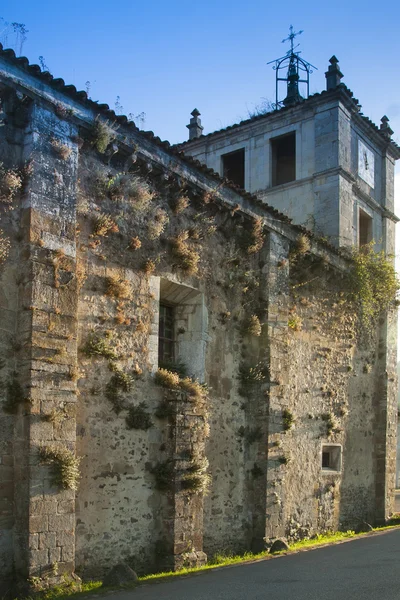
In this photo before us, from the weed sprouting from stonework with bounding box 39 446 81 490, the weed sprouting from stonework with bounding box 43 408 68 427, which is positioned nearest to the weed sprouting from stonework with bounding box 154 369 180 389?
the weed sprouting from stonework with bounding box 43 408 68 427

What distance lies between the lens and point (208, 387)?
14570mm

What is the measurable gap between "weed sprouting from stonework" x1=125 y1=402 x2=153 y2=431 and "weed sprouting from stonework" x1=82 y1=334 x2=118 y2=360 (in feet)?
3.35

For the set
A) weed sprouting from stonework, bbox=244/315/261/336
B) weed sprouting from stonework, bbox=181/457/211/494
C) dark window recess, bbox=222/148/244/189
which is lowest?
A: weed sprouting from stonework, bbox=181/457/211/494

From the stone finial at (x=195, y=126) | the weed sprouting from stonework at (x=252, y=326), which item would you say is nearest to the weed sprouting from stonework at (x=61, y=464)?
the weed sprouting from stonework at (x=252, y=326)

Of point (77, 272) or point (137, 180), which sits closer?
point (77, 272)

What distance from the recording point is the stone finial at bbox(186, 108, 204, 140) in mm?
24281

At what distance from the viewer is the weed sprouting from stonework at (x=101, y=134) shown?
12.3 metres

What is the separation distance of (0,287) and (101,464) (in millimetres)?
3489

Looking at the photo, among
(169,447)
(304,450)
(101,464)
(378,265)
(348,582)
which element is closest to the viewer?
(348,582)

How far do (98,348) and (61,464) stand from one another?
2193 mm

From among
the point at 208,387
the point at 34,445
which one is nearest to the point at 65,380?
the point at 34,445

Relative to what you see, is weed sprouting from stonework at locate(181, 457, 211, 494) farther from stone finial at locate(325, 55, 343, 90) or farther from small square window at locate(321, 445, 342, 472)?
stone finial at locate(325, 55, 343, 90)

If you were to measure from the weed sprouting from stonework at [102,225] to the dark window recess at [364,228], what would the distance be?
1222 cm

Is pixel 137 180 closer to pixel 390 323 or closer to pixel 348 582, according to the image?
pixel 348 582
